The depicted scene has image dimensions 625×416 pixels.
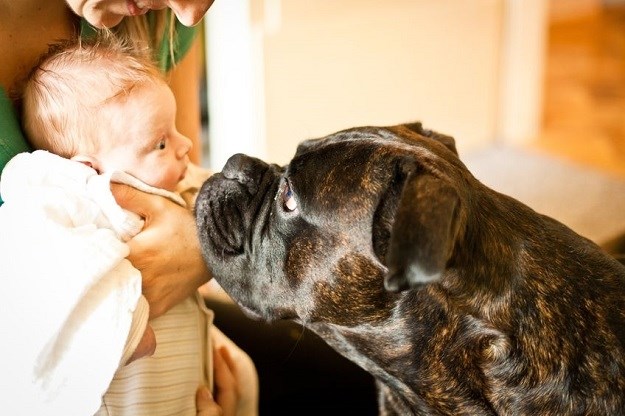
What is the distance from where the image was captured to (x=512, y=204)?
1591 mm

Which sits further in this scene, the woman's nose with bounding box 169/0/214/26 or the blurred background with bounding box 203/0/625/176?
the blurred background with bounding box 203/0/625/176

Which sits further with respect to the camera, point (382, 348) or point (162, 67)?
point (162, 67)

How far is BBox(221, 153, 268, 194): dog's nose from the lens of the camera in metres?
1.70

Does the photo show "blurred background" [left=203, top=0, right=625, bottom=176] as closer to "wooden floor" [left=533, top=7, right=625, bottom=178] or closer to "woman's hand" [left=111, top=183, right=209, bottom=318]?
"wooden floor" [left=533, top=7, right=625, bottom=178]

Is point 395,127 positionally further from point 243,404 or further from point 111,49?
point 243,404

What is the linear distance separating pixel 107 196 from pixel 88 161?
133 millimetres

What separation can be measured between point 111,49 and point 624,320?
3.74ft

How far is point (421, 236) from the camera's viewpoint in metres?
1.25

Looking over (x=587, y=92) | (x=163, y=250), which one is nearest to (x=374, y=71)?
(x=587, y=92)

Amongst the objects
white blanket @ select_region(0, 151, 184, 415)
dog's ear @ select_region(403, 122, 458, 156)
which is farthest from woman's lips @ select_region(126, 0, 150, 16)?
dog's ear @ select_region(403, 122, 458, 156)

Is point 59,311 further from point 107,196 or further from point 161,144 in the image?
point 161,144

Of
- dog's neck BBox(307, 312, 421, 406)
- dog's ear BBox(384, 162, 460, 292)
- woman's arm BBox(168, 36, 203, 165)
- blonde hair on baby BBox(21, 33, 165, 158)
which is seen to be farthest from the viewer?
woman's arm BBox(168, 36, 203, 165)

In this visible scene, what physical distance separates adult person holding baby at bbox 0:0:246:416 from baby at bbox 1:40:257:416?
38 millimetres

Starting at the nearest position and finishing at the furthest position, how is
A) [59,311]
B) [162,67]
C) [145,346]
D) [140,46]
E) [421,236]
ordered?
[421,236]
[59,311]
[145,346]
[140,46]
[162,67]
